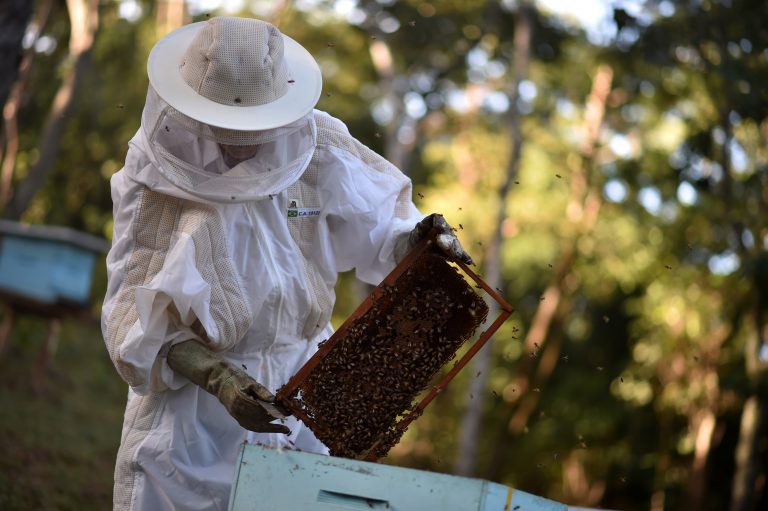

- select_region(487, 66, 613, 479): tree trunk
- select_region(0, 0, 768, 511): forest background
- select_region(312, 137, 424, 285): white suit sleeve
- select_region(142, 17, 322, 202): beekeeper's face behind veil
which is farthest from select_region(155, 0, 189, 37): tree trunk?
select_region(142, 17, 322, 202): beekeeper's face behind veil

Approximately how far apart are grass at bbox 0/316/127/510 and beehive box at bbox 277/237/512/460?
263 cm

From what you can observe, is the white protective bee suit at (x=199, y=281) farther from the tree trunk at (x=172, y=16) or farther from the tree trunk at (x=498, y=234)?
the tree trunk at (x=172, y=16)

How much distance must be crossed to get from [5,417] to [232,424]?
18.7ft

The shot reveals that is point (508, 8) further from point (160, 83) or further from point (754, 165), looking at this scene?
point (160, 83)

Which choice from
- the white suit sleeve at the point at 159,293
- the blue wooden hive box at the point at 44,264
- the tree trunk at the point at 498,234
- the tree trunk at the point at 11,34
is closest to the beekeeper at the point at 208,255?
the white suit sleeve at the point at 159,293

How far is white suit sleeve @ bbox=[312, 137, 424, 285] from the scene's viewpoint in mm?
3520

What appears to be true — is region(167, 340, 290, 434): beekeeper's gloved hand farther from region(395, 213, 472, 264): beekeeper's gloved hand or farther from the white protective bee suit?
region(395, 213, 472, 264): beekeeper's gloved hand

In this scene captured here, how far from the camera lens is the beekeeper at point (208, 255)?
310 cm

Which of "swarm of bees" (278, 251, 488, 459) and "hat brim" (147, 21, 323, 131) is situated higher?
"hat brim" (147, 21, 323, 131)

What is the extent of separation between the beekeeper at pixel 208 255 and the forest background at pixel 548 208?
9.80ft

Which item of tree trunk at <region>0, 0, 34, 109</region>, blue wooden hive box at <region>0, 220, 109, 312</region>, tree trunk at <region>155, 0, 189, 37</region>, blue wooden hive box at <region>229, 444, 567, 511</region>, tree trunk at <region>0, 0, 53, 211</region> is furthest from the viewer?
tree trunk at <region>155, 0, 189, 37</region>

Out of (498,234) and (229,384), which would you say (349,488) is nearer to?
(229,384)

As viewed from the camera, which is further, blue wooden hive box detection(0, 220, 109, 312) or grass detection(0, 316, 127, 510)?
blue wooden hive box detection(0, 220, 109, 312)

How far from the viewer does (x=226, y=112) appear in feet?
10.2
